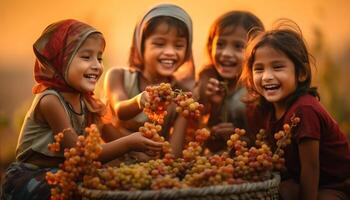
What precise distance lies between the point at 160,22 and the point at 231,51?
1.77 feet

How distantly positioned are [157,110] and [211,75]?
1.58 metres

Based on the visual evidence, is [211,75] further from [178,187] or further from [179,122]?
[178,187]

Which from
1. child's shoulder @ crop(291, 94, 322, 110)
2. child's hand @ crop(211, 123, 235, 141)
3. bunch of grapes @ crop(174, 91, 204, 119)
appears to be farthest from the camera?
child's hand @ crop(211, 123, 235, 141)

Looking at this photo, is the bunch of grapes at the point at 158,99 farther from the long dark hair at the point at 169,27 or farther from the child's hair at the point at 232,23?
the child's hair at the point at 232,23

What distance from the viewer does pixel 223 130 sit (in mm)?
4582

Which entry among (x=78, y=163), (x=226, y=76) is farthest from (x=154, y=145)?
(x=226, y=76)

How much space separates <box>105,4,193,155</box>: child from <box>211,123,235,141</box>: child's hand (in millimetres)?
289

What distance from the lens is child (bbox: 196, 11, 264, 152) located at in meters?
4.70

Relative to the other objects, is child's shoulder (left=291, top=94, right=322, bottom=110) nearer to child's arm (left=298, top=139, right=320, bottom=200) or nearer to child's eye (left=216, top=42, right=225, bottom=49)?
child's arm (left=298, top=139, right=320, bottom=200)

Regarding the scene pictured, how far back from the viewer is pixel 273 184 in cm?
312

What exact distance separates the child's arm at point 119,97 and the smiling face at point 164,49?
238mm

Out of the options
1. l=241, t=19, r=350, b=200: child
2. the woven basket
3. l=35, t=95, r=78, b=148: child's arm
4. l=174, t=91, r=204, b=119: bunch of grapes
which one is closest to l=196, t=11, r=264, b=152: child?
l=241, t=19, r=350, b=200: child

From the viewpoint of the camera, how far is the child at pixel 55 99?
3580 mm

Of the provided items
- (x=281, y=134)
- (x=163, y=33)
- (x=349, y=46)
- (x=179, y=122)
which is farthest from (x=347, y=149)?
(x=349, y=46)
